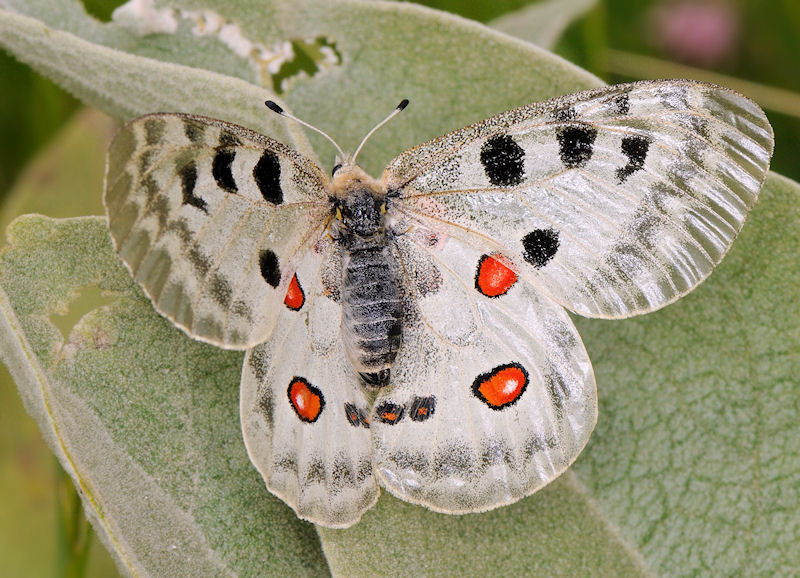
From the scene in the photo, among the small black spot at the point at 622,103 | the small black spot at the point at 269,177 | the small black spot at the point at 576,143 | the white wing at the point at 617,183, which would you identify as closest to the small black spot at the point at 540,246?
the white wing at the point at 617,183

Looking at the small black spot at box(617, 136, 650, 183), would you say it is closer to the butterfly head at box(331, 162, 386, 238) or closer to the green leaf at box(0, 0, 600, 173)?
the green leaf at box(0, 0, 600, 173)

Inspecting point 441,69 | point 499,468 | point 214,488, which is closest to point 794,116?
point 441,69

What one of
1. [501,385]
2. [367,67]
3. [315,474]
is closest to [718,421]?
[501,385]

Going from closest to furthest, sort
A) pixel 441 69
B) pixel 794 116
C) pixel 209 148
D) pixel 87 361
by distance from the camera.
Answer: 1. pixel 209 148
2. pixel 87 361
3. pixel 441 69
4. pixel 794 116

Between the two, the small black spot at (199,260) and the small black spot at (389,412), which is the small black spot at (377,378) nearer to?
the small black spot at (389,412)

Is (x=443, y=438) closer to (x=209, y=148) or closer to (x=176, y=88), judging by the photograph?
(x=209, y=148)

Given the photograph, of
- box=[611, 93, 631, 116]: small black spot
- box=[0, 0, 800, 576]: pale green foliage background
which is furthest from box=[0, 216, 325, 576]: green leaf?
box=[611, 93, 631, 116]: small black spot

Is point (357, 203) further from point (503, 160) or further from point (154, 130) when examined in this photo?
point (154, 130)
